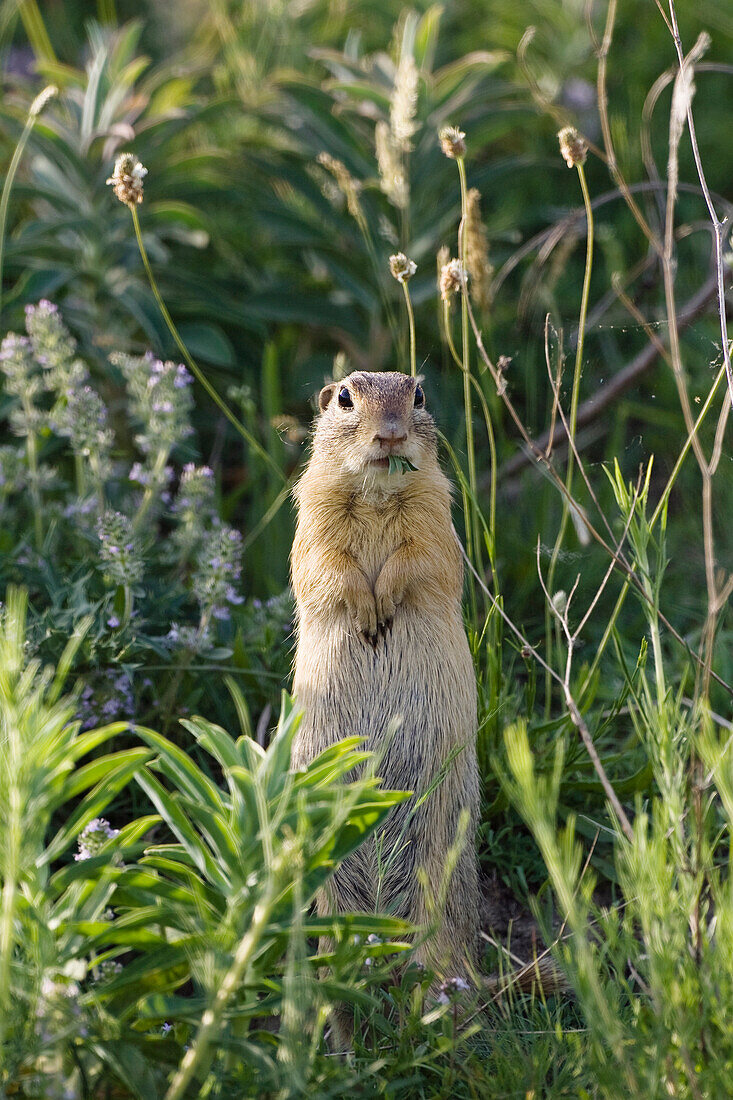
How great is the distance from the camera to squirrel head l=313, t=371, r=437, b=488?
2.93 metres

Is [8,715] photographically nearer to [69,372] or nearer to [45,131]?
[69,372]

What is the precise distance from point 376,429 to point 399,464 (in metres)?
0.12

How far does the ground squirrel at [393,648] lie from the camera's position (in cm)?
290

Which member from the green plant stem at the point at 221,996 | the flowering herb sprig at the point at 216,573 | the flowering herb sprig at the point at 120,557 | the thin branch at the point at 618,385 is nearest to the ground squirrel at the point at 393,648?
the flowering herb sprig at the point at 216,573

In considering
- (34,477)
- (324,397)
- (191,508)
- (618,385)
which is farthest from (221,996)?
(618,385)

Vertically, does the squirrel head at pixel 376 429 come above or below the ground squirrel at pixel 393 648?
above

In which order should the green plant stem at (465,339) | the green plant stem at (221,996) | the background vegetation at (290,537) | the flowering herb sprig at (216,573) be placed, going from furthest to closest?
the flowering herb sprig at (216,573), the green plant stem at (465,339), the background vegetation at (290,537), the green plant stem at (221,996)

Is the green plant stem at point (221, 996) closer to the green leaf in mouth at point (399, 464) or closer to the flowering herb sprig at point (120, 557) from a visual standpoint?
the green leaf in mouth at point (399, 464)

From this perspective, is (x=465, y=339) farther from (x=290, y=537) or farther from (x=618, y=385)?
(x=618, y=385)

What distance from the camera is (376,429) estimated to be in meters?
2.92

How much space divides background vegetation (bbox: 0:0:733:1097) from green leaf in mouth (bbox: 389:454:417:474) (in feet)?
1.05

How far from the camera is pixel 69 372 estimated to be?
3957 mm

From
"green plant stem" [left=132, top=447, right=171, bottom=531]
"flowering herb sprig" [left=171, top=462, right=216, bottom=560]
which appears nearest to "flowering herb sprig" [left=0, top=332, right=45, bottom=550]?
"green plant stem" [left=132, top=447, right=171, bottom=531]

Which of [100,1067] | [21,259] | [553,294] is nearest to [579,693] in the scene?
[100,1067]
